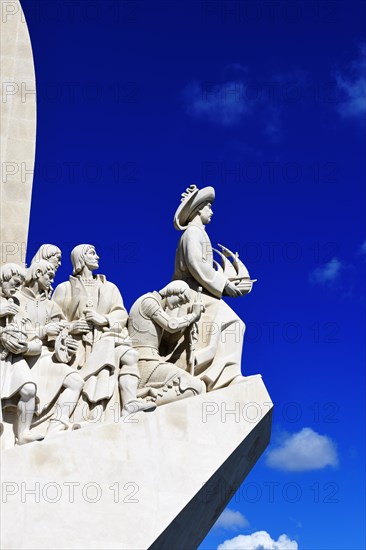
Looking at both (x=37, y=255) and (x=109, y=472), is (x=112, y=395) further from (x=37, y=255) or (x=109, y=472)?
(x=37, y=255)

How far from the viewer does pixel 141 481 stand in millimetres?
8602

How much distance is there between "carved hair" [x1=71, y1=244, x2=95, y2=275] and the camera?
10.3m

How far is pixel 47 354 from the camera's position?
934cm

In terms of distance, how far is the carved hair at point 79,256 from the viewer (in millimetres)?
10266

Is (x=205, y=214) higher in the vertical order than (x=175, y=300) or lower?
higher

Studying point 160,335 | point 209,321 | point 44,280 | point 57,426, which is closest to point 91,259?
point 44,280

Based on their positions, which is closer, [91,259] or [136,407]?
[136,407]

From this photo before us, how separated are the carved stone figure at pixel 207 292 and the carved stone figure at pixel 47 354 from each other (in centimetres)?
147

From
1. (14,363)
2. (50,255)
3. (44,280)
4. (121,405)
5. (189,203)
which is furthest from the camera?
(189,203)

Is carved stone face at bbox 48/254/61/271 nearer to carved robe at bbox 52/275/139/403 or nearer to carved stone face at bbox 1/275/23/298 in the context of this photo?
carved robe at bbox 52/275/139/403

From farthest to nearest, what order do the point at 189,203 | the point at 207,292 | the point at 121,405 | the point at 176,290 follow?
the point at 189,203 < the point at 207,292 < the point at 176,290 < the point at 121,405

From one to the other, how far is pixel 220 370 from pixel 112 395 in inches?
55.2

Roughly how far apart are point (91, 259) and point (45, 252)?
0.59 meters

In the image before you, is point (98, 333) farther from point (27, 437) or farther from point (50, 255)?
point (27, 437)
